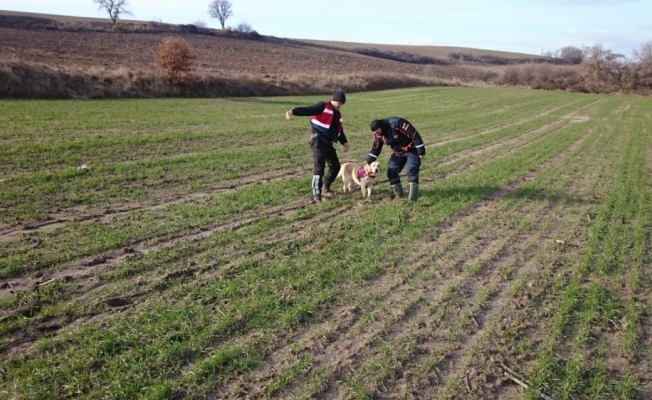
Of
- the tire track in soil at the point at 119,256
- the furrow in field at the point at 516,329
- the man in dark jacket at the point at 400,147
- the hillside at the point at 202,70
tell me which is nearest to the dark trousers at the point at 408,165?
the man in dark jacket at the point at 400,147

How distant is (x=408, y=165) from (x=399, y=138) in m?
0.55

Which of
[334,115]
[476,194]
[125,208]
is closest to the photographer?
[125,208]

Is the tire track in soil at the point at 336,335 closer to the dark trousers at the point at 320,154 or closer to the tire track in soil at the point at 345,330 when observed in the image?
the tire track in soil at the point at 345,330

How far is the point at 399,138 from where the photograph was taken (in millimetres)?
9359

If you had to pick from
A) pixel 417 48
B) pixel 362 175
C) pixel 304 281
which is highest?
pixel 417 48

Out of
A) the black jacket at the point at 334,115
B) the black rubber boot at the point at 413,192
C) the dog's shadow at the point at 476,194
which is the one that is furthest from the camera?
the dog's shadow at the point at 476,194

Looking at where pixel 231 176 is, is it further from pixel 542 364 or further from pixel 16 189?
pixel 542 364

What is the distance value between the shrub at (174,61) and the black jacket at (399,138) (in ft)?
82.3

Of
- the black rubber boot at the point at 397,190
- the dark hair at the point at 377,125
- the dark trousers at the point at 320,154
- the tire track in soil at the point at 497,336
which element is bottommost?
the tire track in soil at the point at 497,336

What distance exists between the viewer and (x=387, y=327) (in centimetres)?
494

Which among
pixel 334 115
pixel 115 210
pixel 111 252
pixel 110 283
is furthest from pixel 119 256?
pixel 334 115

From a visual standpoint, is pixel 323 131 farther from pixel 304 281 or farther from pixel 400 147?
pixel 304 281

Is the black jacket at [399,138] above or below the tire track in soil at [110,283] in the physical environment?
above

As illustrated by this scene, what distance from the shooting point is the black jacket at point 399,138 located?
916 cm
